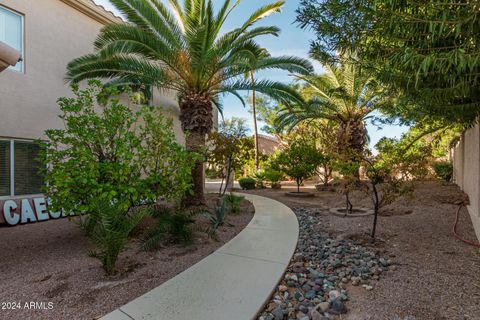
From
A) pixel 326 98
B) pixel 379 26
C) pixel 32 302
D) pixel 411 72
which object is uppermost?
pixel 326 98

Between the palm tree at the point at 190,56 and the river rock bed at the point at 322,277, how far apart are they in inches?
186

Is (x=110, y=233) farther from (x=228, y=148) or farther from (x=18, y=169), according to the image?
(x=18, y=169)

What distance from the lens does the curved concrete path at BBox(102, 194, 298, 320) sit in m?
2.67

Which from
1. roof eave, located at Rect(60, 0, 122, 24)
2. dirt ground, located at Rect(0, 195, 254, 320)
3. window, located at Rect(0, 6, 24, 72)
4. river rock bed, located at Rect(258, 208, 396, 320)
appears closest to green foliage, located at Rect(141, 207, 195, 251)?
dirt ground, located at Rect(0, 195, 254, 320)

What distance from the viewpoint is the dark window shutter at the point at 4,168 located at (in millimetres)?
6781

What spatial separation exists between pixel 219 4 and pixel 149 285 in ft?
26.0

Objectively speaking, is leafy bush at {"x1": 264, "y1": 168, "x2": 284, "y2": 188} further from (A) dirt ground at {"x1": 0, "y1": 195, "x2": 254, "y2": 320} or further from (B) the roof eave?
(B) the roof eave

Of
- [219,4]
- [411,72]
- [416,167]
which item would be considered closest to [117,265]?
[411,72]

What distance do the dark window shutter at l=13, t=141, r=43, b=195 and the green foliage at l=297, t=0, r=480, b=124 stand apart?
8320mm

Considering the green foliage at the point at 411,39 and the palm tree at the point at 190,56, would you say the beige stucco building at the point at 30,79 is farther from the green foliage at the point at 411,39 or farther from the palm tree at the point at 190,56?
the green foliage at the point at 411,39

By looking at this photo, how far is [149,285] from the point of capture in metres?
3.35

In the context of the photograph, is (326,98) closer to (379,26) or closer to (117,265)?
(379,26)

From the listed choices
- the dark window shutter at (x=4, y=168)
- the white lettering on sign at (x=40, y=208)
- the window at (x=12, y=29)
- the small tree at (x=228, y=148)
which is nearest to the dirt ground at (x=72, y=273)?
the white lettering on sign at (x=40, y=208)

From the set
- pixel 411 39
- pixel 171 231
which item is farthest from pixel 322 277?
pixel 411 39
